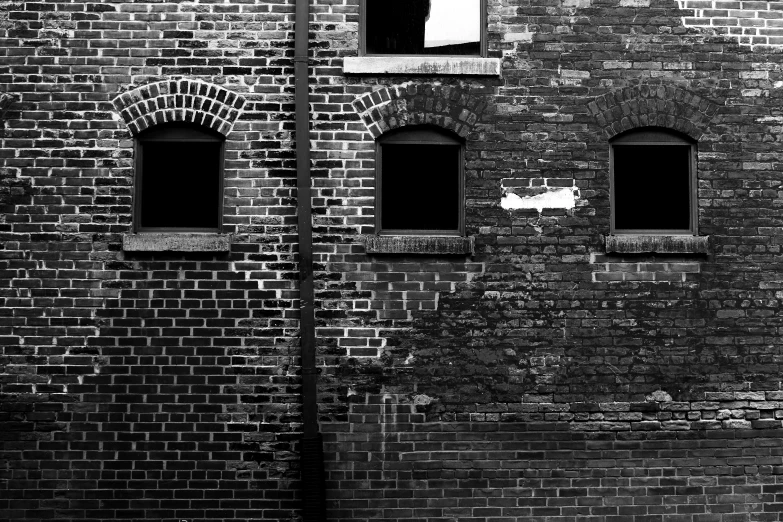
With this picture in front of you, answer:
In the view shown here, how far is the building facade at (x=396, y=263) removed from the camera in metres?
7.01

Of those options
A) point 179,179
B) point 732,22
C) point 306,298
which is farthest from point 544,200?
point 179,179

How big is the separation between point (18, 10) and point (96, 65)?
2.82 ft

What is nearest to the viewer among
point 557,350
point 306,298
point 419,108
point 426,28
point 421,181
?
point 306,298

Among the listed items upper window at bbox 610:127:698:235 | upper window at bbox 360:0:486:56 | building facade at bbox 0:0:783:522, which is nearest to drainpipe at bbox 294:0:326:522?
building facade at bbox 0:0:783:522

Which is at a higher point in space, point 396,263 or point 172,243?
point 172,243

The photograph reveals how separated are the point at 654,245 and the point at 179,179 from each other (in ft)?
14.0

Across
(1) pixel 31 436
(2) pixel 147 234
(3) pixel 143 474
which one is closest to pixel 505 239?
(2) pixel 147 234

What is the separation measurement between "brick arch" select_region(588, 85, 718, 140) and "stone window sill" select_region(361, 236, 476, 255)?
168 cm

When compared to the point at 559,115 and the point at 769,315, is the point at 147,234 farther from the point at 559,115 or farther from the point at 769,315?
the point at 769,315

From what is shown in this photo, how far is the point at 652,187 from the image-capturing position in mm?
7426

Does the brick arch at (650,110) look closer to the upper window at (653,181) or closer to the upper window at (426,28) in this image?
the upper window at (653,181)

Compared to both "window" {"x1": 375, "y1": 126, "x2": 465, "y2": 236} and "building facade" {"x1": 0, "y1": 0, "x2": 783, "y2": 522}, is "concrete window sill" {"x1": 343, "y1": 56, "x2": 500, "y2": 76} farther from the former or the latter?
"window" {"x1": 375, "y1": 126, "x2": 465, "y2": 236}

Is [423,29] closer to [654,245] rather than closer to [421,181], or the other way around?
[421,181]

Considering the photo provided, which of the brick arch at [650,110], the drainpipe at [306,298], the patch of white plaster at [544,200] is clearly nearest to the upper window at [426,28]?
the drainpipe at [306,298]
